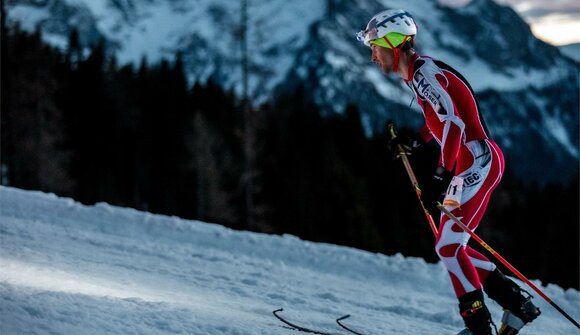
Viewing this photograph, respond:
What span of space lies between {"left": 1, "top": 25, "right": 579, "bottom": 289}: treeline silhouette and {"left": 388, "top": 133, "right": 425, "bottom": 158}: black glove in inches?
1035

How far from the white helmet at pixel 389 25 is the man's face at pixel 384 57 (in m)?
0.09

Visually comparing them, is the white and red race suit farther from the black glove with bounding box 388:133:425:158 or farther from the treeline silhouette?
the treeline silhouette

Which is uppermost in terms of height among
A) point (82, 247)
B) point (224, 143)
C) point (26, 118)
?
point (224, 143)

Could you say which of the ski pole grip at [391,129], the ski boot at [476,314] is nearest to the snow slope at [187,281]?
the ski boot at [476,314]

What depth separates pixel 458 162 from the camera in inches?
202

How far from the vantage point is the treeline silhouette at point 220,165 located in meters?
33.6

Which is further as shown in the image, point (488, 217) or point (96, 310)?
point (488, 217)

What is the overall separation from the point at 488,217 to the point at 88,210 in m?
32.2

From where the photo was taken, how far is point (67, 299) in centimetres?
473

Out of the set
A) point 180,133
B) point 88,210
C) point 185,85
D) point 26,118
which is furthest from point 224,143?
point 88,210

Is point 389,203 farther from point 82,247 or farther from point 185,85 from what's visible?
point 82,247

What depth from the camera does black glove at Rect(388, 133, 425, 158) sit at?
5.46 metres

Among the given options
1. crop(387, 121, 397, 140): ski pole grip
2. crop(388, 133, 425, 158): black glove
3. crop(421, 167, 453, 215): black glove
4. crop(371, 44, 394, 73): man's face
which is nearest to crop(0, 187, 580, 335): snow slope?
crop(421, 167, 453, 215): black glove

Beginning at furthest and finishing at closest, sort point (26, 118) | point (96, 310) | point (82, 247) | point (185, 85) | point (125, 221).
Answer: point (185, 85) < point (26, 118) < point (125, 221) < point (82, 247) < point (96, 310)
